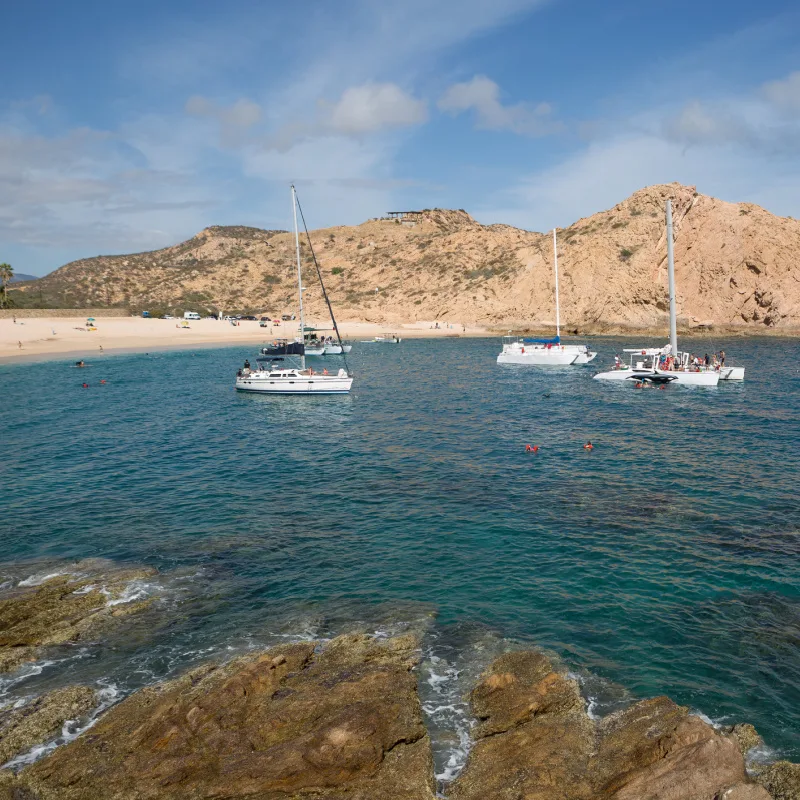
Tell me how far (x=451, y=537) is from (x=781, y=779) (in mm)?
12529

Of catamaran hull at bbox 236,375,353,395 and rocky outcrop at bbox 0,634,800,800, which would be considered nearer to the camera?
rocky outcrop at bbox 0,634,800,800

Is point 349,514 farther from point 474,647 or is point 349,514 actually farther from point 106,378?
point 106,378

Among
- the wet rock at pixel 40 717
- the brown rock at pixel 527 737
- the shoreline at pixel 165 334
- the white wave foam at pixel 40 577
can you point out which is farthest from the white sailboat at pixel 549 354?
the wet rock at pixel 40 717

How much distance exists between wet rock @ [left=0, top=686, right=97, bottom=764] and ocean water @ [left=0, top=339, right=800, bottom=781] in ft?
1.74

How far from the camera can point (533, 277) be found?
129 meters

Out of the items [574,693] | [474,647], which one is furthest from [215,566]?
[574,693]

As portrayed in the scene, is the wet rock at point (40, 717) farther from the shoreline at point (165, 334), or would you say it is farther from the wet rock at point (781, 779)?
the shoreline at point (165, 334)

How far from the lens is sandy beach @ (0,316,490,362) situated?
320ft

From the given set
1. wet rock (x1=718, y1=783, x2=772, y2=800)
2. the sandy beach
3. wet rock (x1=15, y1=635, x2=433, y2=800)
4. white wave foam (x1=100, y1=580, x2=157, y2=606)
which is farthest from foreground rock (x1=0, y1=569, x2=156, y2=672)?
the sandy beach

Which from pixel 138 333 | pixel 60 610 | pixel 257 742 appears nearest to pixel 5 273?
pixel 138 333

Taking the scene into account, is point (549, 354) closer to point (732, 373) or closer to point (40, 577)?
point (732, 373)

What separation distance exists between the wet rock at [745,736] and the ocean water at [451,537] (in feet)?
0.96

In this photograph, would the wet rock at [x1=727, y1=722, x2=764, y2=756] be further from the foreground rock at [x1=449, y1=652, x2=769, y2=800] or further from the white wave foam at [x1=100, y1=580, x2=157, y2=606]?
the white wave foam at [x1=100, y1=580, x2=157, y2=606]

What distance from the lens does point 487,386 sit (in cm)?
5894
